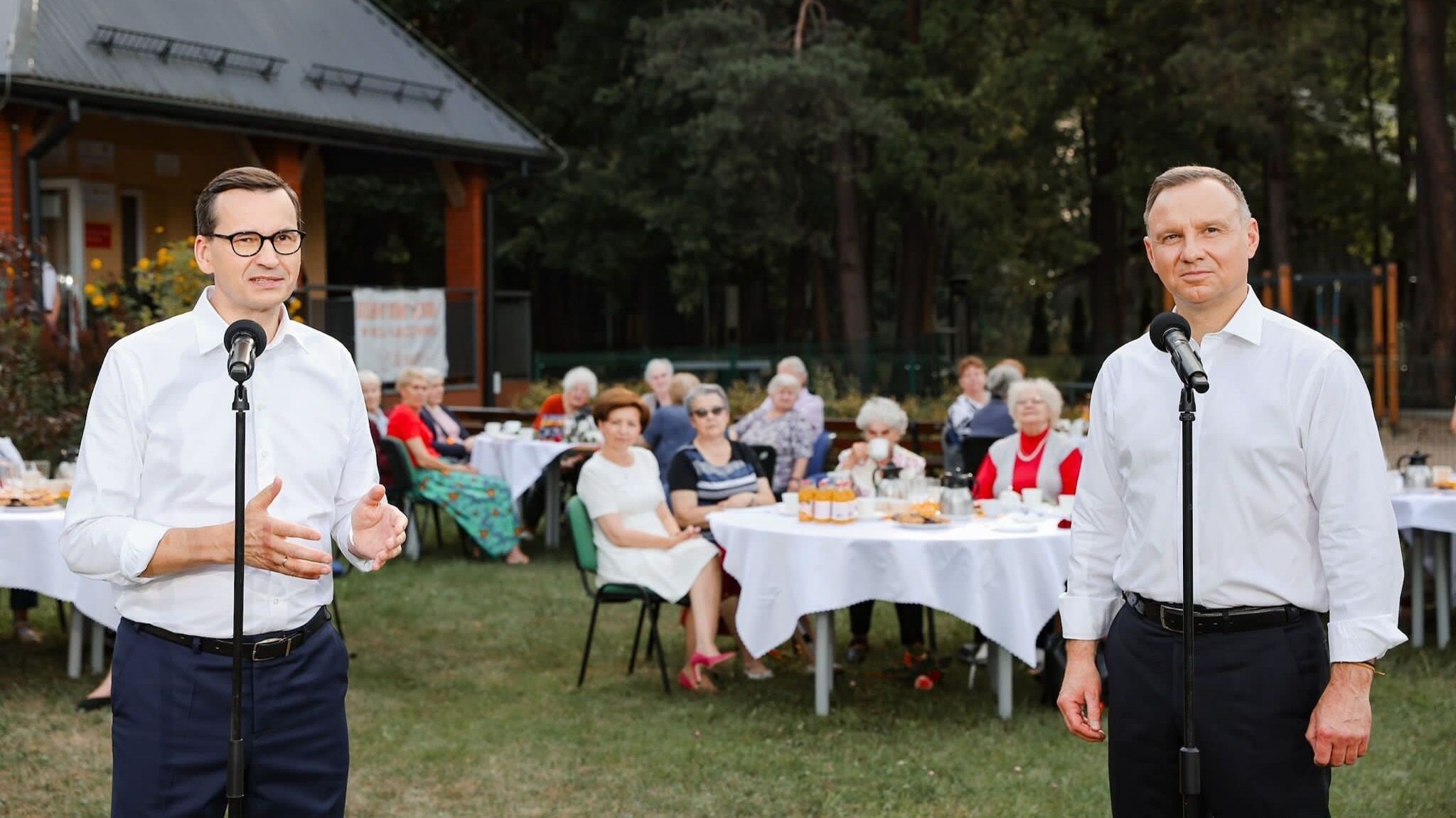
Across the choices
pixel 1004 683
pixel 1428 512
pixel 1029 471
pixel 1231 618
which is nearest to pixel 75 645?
pixel 1004 683

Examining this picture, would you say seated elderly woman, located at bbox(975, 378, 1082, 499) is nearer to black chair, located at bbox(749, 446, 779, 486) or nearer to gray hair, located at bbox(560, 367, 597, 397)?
black chair, located at bbox(749, 446, 779, 486)

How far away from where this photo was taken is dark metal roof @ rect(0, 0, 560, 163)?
14.5 m

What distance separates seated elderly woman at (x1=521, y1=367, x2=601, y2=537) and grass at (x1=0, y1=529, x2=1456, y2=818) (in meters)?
3.30

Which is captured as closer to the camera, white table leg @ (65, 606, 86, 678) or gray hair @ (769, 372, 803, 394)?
white table leg @ (65, 606, 86, 678)

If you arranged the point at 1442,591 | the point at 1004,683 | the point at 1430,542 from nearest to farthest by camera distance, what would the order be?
1. the point at 1004,683
2. the point at 1442,591
3. the point at 1430,542

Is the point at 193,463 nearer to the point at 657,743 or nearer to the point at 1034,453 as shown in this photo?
the point at 657,743

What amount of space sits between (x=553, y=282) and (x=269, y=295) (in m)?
28.2

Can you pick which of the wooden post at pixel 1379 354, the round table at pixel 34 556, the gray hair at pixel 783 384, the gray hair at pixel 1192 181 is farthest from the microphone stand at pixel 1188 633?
the wooden post at pixel 1379 354

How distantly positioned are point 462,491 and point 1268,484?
8.77m

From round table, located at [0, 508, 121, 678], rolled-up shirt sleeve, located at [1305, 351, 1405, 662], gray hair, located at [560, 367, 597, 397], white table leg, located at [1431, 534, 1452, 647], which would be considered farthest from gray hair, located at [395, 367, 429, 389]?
rolled-up shirt sleeve, located at [1305, 351, 1405, 662]

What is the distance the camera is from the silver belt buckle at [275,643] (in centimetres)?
285

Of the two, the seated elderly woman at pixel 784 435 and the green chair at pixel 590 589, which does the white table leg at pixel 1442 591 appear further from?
the green chair at pixel 590 589

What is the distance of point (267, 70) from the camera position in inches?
661

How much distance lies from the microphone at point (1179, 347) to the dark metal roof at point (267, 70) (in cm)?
1316
